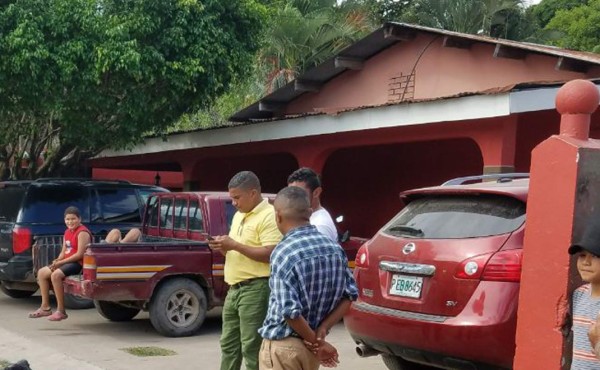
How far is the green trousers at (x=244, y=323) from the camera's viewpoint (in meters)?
5.54

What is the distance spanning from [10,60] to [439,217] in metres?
9.23

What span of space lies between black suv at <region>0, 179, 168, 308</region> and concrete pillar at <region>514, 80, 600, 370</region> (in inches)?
298

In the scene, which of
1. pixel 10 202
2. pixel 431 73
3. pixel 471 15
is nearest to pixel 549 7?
pixel 471 15

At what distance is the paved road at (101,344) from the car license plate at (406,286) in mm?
1863

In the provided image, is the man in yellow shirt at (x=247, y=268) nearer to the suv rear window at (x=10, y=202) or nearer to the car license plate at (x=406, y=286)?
the car license plate at (x=406, y=286)

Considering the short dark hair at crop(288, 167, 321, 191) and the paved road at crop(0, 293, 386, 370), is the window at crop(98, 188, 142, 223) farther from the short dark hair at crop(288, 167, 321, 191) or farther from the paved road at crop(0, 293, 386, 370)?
the short dark hair at crop(288, 167, 321, 191)

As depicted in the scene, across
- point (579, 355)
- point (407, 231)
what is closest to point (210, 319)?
point (407, 231)

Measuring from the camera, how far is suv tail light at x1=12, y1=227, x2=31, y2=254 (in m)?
11.1

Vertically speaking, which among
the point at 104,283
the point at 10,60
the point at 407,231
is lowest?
the point at 104,283

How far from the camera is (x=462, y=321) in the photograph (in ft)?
18.5

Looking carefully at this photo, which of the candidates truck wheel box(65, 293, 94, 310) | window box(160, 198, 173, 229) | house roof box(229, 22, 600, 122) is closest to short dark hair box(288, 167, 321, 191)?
window box(160, 198, 173, 229)

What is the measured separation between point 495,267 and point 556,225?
745 mm

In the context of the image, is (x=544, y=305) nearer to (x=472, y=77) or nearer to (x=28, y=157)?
(x=472, y=77)

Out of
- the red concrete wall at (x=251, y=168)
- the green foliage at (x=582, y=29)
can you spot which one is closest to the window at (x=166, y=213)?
the red concrete wall at (x=251, y=168)
